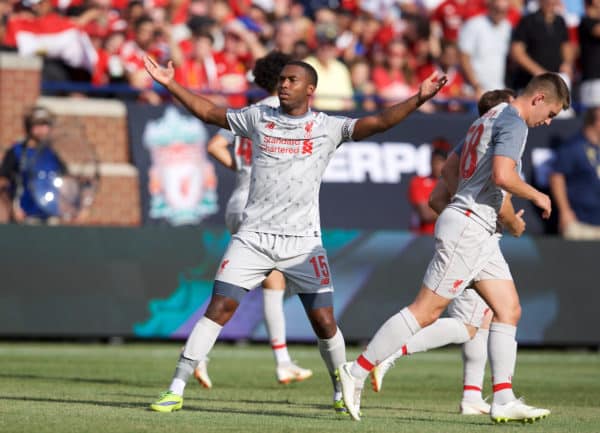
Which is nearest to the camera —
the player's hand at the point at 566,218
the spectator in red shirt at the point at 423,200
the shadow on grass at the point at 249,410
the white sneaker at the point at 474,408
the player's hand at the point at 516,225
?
the player's hand at the point at 516,225

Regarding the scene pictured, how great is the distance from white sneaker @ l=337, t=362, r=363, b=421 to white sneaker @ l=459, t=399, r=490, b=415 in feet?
4.27

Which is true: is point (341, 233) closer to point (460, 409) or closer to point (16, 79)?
point (16, 79)

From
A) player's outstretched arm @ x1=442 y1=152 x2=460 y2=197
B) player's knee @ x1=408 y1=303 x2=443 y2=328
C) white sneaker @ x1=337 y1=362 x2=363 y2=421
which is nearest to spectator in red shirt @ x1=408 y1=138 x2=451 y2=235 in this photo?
player's outstretched arm @ x1=442 y1=152 x2=460 y2=197

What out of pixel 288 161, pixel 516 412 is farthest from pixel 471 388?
pixel 288 161

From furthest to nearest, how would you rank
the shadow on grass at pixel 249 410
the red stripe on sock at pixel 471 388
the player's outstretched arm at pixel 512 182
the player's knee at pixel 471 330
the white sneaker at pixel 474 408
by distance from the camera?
1. the player's knee at pixel 471 330
2. the red stripe on sock at pixel 471 388
3. the white sneaker at pixel 474 408
4. the shadow on grass at pixel 249 410
5. the player's outstretched arm at pixel 512 182

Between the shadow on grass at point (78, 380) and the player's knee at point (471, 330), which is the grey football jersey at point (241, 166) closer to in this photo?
the shadow on grass at point (78, 380)

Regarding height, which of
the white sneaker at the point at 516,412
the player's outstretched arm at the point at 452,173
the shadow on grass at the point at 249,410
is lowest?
the shadow on grass at the point at 249,410

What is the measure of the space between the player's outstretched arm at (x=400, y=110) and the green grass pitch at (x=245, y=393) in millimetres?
1970

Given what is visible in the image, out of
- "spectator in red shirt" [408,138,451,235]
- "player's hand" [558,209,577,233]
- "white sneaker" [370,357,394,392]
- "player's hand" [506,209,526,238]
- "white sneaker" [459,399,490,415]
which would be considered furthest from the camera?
"player's hand" [558,209,577,233]

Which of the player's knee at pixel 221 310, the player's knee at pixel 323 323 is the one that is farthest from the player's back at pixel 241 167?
the player's knee at pixel 221 310

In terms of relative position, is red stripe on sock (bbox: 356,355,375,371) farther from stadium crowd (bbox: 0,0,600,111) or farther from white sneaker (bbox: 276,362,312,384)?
stadium crowd (bbox: 0,0,600,111)

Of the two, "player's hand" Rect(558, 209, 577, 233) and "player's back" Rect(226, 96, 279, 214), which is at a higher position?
"player's back" Rect(226, 96, 279, 214)

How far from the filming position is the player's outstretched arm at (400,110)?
8.42 meters

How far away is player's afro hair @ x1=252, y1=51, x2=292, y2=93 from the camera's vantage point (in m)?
11.4
